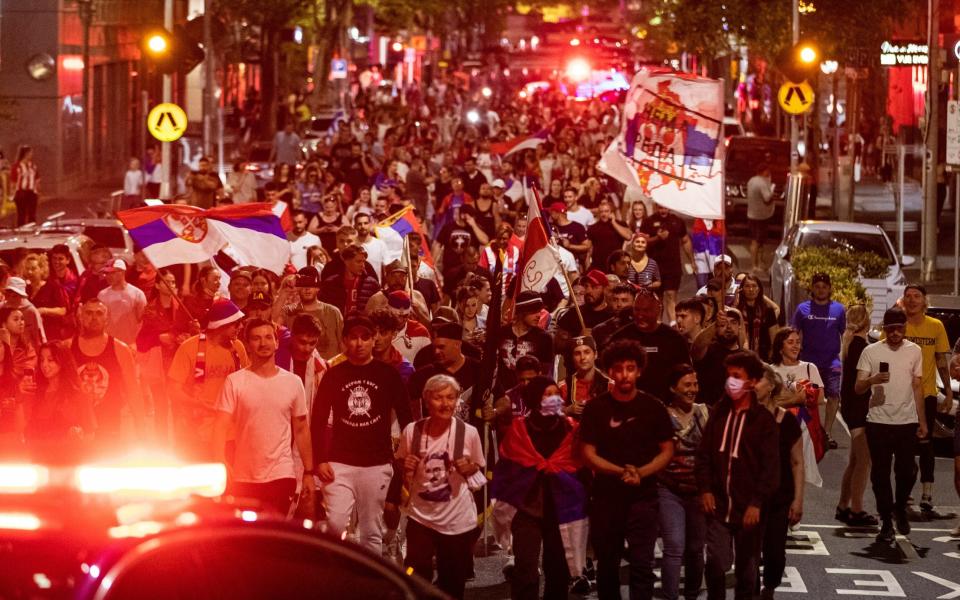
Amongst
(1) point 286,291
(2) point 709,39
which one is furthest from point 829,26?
(1) point 286,291

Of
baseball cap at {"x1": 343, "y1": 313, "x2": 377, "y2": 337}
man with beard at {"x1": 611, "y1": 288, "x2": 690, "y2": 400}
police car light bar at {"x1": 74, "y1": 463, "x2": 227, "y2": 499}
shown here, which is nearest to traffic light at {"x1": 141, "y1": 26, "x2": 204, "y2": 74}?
man with beard at {"x1": 611, "y1": 288, "x2": 690, "y2": 400}

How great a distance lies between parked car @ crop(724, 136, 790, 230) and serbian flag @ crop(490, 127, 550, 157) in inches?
154

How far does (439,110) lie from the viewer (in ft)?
208

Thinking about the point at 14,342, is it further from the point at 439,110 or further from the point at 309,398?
the point at 439,110

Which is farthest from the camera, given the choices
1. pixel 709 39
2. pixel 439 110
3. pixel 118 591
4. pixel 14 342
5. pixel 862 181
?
pixel 439 110

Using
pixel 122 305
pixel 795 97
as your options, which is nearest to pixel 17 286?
pixel 122 305

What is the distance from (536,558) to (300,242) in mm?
9732

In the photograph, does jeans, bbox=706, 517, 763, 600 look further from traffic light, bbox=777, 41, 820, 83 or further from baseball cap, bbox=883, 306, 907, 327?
traffic light, bbox=777, 41, 820, 83

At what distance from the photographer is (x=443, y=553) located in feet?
31.9

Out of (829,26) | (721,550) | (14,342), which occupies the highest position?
(829,26)

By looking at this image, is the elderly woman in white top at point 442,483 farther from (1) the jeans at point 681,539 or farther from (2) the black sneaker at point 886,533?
(2) the black sneaker at point 886,533

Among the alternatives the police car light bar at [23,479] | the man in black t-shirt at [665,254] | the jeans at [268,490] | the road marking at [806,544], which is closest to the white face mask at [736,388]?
the jeans at [268,490]

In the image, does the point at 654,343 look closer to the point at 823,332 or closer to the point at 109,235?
the point at 823,332

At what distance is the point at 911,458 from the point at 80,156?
3612 centimetres
